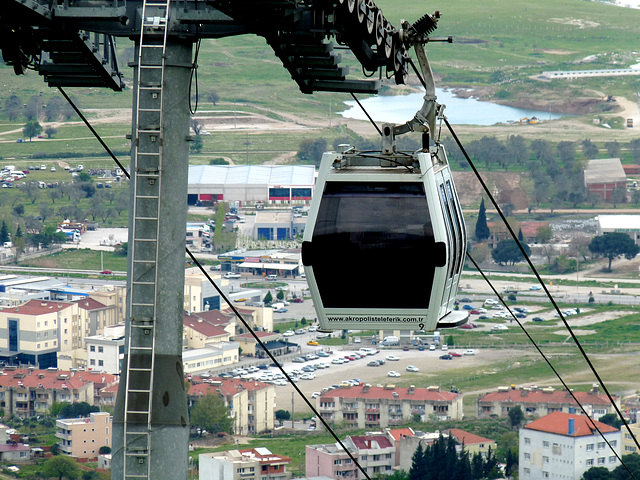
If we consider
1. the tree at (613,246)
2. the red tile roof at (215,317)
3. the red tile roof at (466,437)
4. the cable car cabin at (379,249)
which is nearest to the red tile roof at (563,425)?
the red tile roof at (466,437)

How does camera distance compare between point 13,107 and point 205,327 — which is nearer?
point 205,327

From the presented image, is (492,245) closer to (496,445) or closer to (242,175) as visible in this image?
(242,175)

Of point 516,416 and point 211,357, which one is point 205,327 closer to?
point 211,357

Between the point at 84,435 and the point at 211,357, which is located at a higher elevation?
the point at 211,357

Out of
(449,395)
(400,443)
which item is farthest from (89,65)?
(449,395)

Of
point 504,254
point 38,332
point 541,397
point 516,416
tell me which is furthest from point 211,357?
point 504,254

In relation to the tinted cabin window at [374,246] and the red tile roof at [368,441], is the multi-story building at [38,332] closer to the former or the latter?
the red tile roof at [368,441]
